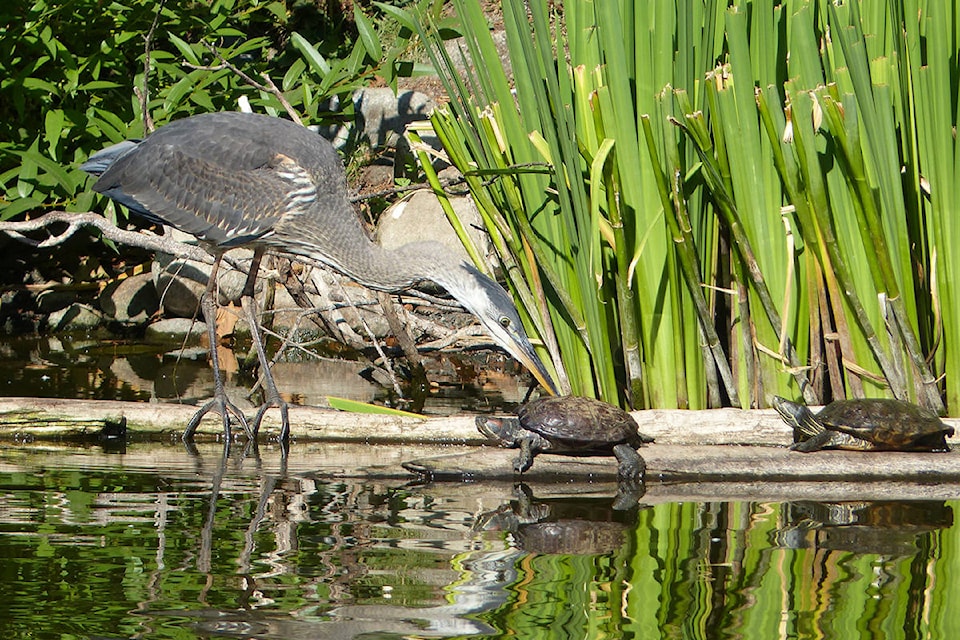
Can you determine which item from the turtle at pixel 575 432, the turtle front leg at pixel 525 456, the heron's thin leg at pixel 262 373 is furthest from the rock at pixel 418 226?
the turtle front leg at pixel 525 456

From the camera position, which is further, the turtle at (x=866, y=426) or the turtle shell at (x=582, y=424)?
the turtle shell at (x=582, y=424)

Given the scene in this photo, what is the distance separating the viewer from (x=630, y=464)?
4.79 metres

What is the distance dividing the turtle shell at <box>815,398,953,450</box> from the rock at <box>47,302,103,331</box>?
6.92 meters

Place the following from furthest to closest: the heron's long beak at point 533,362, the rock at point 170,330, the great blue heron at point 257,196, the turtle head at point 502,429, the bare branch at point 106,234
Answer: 1. the rock at point 170,330
2. the bare branch at point 106,234
3. the great blue heron at point 257,196
4. the heron's long beak at point 533,362
5. the turtle head at point 502,429

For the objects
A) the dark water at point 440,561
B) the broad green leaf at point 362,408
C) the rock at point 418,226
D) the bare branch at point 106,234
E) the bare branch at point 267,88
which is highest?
the bare branch at point 267,88

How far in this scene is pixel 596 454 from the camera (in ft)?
16.5

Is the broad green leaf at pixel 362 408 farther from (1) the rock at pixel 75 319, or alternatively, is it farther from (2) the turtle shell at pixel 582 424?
(1) the rock at pixel 75 319

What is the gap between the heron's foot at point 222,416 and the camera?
552 centimetres

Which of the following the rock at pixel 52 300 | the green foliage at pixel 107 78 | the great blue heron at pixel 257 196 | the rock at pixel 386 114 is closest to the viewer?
the great blue heron at pixel 257 196

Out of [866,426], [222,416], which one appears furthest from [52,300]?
[866,426]

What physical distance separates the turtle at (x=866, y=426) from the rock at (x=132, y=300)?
6463mm

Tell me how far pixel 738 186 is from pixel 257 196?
8.58ft

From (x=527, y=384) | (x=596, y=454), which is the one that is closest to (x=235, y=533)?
(x=596, y=454)

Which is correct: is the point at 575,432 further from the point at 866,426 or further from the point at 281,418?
the point at 281,418
